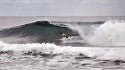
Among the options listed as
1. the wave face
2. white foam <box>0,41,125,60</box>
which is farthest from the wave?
white foam <box>0,41,125,60</box>

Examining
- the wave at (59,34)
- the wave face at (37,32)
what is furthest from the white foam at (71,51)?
the wave face at (37,32)

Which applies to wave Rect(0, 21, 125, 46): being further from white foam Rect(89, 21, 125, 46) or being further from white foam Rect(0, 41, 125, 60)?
white foam Rect(0, 41, 125, 60)

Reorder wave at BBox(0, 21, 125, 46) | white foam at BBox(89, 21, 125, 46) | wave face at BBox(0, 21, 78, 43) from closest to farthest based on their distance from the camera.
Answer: white foam at BBox(89, 21, 125, 46) < wave at BBox(0, 21, 125, 46) < wave face at BBox(0, 21, 78, 43)

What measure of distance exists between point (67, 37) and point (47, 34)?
2.65 meters

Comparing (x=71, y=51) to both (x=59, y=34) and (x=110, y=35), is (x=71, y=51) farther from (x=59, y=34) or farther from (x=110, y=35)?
(x=59, y=34)

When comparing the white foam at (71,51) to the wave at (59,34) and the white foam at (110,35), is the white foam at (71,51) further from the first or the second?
the wave at (59,34)

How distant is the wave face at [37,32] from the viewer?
90.6ft

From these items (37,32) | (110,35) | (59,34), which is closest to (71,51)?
(110,35)

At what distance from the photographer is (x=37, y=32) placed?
2898 cm

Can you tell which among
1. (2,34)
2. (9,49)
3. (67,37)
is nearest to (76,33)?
(67,37)

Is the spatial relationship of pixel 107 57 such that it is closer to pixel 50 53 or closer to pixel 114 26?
pixel 50 53

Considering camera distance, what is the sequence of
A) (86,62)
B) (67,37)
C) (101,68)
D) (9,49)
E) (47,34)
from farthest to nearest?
1. (47,34)
2. (67,37)
3. (9,49)
4. (86,62)
5. (101,68)

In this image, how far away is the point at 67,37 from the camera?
2678cm

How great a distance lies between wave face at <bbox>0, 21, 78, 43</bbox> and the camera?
27.6 meters
